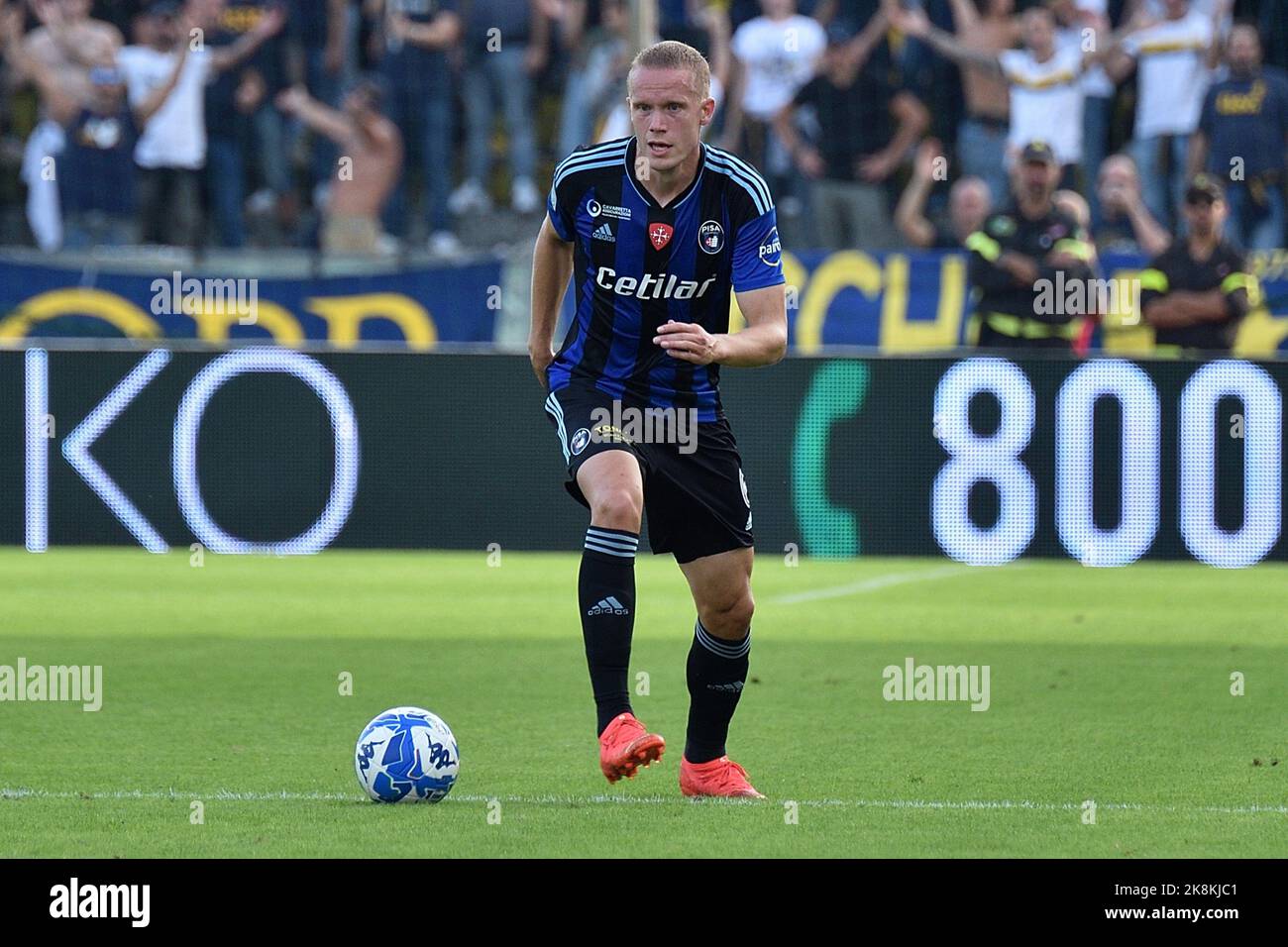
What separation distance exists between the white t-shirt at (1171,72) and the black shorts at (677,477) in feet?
36.1

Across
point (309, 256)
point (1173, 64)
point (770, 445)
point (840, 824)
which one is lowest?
point (840, 824)

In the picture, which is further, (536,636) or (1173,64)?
(1173,64)

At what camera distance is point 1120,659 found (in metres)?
9.84

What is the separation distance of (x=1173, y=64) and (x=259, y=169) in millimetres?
6896

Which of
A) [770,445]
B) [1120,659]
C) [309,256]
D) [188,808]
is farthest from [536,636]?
[309,256]

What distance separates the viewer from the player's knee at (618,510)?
583 centimetres

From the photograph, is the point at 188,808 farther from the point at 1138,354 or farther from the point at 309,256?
the point at 309,256

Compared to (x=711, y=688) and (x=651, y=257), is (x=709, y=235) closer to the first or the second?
(x=651, y=257)

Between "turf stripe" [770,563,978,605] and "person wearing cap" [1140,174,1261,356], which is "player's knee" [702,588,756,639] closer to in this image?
"turf stripe" [770,563,978,605]

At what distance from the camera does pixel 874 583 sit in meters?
13.2

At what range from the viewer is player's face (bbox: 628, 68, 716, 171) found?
5.92 meters

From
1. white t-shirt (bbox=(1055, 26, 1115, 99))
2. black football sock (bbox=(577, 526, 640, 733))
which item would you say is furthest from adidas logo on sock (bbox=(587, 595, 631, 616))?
white t-shirt (bbox=(1055, 26, 1115, 99))

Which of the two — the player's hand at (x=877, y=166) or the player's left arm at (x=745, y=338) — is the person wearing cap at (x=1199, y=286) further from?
the player's left arm at (x=745, y=338)
